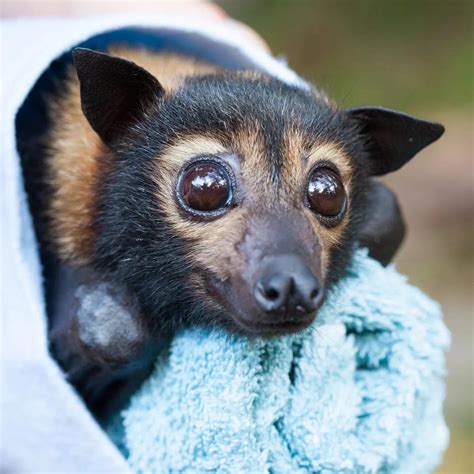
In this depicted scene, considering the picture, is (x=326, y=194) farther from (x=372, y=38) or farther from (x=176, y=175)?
(x=372, y=38)

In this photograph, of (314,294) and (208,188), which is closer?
(314,294)

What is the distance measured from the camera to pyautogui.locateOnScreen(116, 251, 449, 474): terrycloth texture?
57.4 inches

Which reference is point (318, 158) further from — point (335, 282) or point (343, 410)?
point (343, 410)

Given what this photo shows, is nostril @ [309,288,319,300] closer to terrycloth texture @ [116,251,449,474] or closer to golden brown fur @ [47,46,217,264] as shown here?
terrycloth texture @ [116,251,449,474]

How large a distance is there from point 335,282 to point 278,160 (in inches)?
12.2

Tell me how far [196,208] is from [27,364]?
0.45m

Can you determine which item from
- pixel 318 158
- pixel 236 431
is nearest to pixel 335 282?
pixel 318 158

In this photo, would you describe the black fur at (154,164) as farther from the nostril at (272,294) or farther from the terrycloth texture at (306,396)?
the nostril at (272,294)

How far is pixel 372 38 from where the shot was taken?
595cm

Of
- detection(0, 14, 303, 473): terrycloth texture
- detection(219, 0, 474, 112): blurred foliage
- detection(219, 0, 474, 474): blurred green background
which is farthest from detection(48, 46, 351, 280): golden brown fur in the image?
detection(219, 0, 474, 112): blurred foliage

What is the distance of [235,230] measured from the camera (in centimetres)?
144

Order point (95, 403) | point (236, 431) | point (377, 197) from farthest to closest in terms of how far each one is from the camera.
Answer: point (377, 197) → point (95, 403) → point (236, 431)

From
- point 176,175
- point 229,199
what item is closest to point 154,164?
point 176,175

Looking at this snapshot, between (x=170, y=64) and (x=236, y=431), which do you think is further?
(x=170, y=64)
